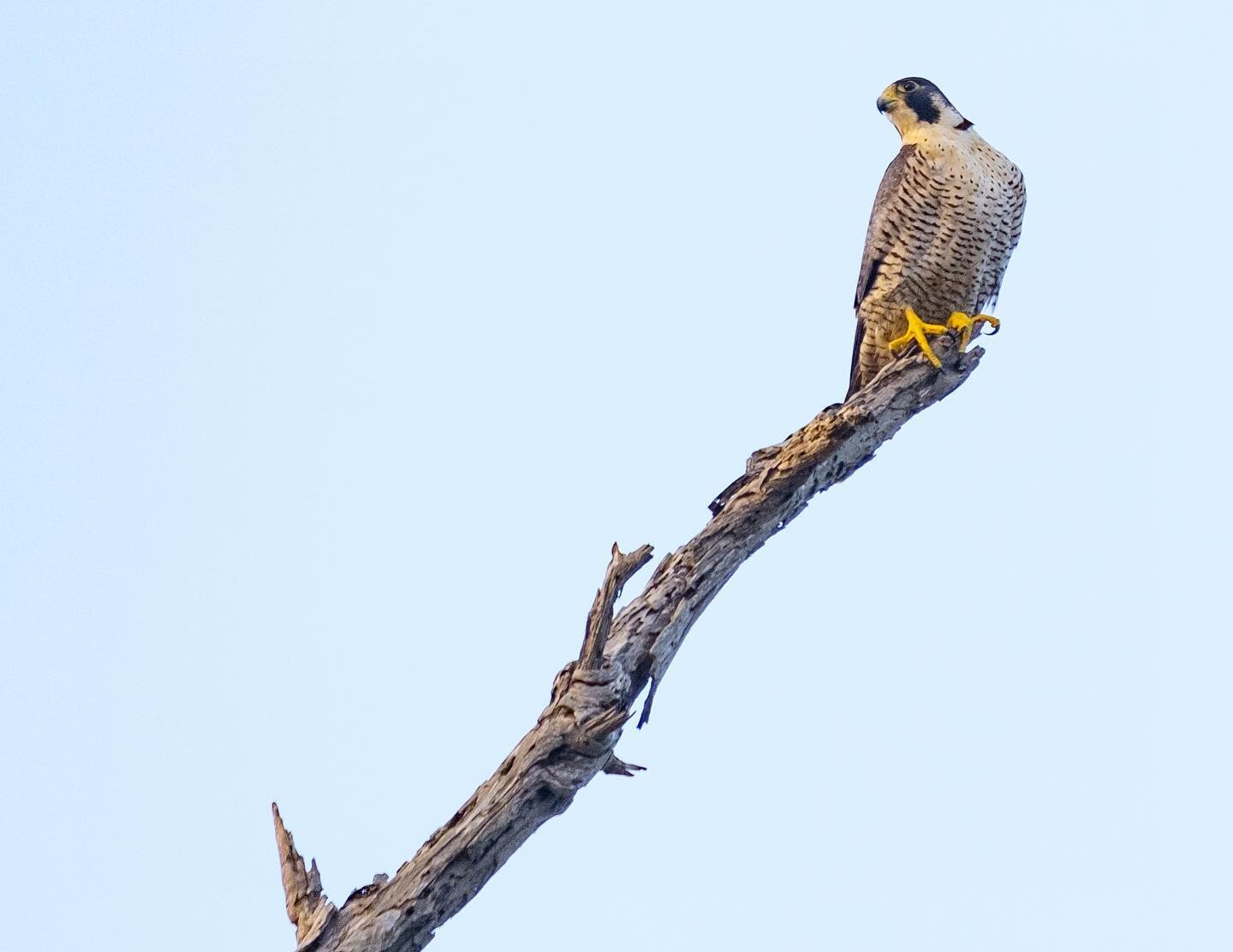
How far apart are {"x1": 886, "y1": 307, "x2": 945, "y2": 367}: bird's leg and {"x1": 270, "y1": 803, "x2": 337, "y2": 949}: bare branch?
10.7ft

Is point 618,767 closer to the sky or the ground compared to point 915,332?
closer to the ground

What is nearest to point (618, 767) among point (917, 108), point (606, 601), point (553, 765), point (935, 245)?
point (553, 765)

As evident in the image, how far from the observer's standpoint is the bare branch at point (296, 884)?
4691 millimetres

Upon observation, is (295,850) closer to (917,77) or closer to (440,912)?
(440,912)

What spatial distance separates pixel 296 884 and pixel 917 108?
5089mm

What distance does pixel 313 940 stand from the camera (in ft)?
15.1

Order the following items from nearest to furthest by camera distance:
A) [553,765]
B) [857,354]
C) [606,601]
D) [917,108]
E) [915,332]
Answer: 1. [606,601]
2. [553,765]
3. [915,332]
4. [857,354]
5. [917,108]

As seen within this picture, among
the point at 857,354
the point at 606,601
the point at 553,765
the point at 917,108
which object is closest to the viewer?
the point at 606,601

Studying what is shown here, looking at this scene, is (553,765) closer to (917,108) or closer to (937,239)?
(937,239)

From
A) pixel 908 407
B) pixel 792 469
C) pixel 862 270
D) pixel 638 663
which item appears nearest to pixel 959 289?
pixel 862 270

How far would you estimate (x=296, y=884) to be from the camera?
4.71 metres

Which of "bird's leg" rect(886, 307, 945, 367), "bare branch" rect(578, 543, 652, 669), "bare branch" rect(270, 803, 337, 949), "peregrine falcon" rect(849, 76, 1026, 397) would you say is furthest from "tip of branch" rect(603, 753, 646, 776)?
"peregrine falcon" rect(849, 76, 1026, 397)

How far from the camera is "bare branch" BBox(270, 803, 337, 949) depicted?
4691mm

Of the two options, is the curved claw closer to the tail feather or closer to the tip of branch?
the tail feather
